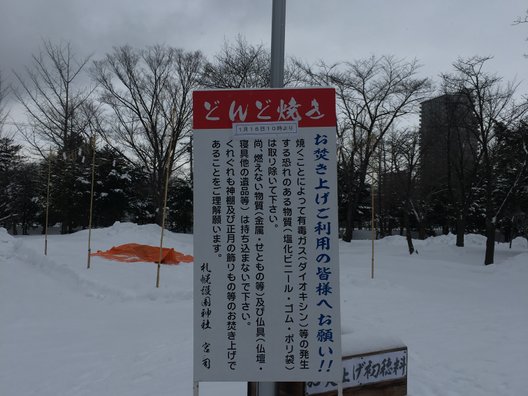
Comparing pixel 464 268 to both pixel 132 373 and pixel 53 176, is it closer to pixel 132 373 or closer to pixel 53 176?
pixel 132 373

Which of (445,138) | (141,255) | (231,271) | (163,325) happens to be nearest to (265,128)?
(231,271)

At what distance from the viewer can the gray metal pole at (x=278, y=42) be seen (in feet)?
9.48

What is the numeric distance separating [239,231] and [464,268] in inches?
567

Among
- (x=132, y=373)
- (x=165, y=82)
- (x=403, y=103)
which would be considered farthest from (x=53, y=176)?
(x=132, y=373)

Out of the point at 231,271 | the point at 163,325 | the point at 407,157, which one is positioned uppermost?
the point at 407,157

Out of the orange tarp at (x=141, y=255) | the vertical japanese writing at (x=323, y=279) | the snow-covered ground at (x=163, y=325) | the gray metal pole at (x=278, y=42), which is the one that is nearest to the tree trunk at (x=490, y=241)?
the snow-covered ground at (x=163, y=325)

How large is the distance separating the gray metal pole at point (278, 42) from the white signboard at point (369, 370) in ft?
6.93

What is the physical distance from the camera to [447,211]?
3500cm

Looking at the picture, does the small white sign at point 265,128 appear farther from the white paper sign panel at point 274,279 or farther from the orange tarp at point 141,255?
the orange tarp at point 141,255

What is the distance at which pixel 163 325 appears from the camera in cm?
639

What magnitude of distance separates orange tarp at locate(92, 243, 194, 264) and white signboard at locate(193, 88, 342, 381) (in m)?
8.78

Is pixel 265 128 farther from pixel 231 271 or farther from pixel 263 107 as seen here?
pixel 231 271

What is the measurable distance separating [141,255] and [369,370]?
31.7ft

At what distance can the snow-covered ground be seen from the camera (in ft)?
13.5
